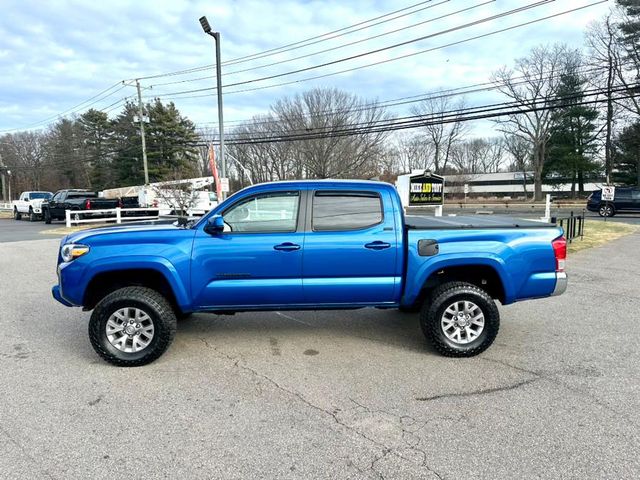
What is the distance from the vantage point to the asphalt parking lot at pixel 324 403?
2.66m

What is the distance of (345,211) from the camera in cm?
439

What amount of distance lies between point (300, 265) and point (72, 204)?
2458 centimetres

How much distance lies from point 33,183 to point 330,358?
90907 mm

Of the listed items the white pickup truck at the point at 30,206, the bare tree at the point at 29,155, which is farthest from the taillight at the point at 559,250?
the bare tree at the point at 29,155

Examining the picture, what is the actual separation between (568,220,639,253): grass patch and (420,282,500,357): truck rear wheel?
9239 mm

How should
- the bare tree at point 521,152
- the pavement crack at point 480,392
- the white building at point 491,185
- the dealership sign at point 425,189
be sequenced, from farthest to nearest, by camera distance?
the white building at point 491,185 < the bare tree at point 521,152 < the dealership sign at point 425,189 < the pavement crack at point 480,392

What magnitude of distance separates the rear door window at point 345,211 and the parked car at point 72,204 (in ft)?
74.4

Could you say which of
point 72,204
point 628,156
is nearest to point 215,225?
point 72,204

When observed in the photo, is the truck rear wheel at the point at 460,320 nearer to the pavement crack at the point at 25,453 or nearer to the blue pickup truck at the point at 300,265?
the blue pickup truck at the point at 300,265

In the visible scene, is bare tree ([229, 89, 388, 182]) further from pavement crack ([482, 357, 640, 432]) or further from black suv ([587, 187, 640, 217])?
pavement crack ([482, 357, 640, 432])

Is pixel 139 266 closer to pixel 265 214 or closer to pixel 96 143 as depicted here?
pixel 265 214

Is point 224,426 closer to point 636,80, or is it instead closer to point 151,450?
point 151,450

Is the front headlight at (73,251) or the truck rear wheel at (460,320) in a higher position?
the front headlight at (73,251)

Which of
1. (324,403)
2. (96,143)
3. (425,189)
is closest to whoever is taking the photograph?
(324,403)
